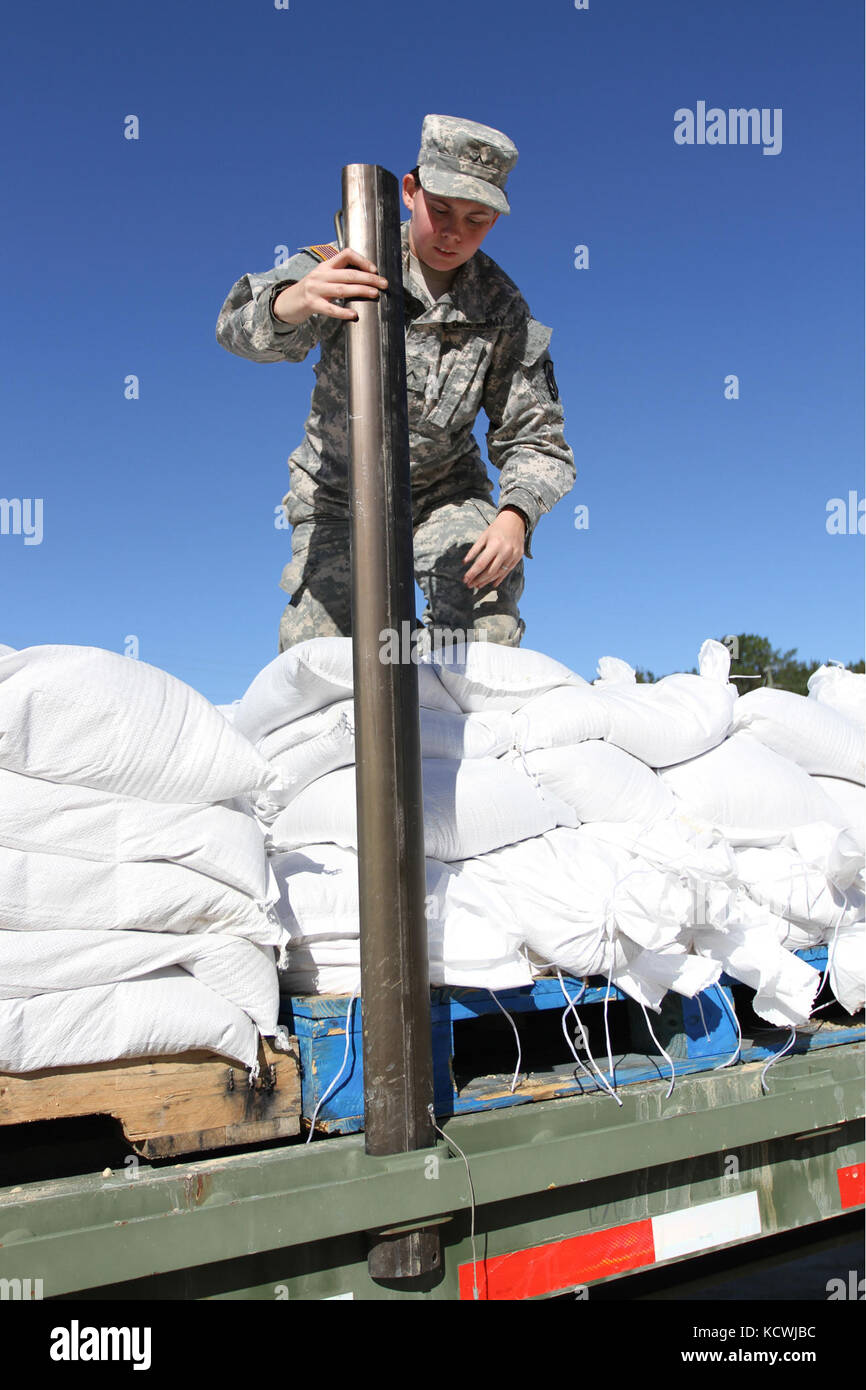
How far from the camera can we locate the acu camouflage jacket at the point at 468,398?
2820 millimetres

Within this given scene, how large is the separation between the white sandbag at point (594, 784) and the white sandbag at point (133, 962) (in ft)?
2.88

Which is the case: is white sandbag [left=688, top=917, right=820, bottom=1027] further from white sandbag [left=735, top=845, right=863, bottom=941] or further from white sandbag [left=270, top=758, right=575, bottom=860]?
white sandbag [left=270, top=758, right=575, bottom=860]

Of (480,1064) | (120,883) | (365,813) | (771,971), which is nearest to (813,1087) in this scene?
(771,971)

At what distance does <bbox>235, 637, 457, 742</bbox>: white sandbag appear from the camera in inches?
95.9

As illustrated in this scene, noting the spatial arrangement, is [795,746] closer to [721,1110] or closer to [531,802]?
[531,802]

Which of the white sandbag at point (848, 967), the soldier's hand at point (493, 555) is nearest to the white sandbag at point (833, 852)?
the white sandbag at point (848, 967)

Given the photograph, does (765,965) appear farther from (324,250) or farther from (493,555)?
(324,250)

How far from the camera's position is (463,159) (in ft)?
8.27

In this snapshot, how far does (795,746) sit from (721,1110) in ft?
4.02

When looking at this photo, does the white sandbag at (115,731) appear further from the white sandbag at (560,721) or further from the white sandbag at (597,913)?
the white sandbag at (560,721)

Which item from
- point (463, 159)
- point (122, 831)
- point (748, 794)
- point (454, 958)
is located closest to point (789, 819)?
point (748, 794)

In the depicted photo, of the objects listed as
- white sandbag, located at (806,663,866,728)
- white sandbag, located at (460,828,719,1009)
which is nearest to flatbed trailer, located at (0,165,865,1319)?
white sandbag, located at (460,828,719,1009)

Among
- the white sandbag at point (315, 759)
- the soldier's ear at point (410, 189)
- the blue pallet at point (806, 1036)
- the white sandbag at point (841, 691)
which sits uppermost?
the soldier's ear at point (410, 189)
